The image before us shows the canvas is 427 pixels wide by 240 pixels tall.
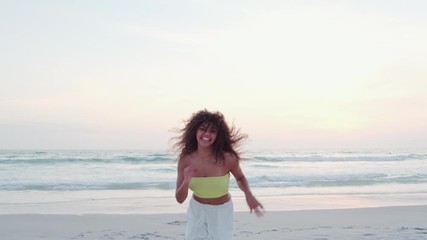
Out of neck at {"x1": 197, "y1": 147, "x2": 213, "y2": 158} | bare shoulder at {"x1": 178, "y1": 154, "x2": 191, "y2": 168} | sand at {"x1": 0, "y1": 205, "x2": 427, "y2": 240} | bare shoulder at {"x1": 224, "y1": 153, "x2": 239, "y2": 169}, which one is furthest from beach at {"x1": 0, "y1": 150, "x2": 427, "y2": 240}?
bare shoulder at {"x1": 178, "y1": 154, "x2": 191, "y2": 168}

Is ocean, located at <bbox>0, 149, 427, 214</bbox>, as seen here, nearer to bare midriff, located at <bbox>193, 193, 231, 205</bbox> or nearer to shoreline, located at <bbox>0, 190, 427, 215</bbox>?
shoreline, located at <bbox>0, 190, 427, 215</bbox>

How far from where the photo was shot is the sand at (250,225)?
9.02 metres

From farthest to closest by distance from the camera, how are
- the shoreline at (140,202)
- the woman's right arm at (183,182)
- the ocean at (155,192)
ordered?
the ocean at (155,192)
the shoreline at (140,202)
the woman's right arm at (183,182)

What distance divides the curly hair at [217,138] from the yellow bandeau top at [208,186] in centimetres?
15

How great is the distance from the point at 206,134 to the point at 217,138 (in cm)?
11

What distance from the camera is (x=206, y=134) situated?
4.25 metres

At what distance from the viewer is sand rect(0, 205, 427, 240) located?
9023 mm

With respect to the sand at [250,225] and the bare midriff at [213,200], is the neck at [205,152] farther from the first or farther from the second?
the sand at [250,225]

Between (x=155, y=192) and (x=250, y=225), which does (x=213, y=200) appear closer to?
(x=250, y=225)

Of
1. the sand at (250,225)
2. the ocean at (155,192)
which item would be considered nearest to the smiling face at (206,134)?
the sand at (250,225)

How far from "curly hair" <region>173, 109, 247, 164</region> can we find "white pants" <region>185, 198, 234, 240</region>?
14.3 inches

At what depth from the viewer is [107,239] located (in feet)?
28.5

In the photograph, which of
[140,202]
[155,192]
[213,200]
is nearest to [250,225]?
[140,202]

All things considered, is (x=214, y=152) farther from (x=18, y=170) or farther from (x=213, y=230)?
(x=18, y=170)
